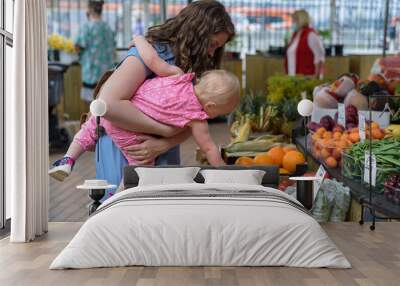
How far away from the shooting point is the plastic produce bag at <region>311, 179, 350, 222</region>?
5691 mm

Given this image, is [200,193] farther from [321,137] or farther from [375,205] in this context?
[321,137]

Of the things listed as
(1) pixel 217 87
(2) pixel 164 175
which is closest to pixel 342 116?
(1) pixel 217 87

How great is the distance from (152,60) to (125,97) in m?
0.26

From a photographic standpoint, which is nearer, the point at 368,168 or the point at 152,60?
the point at 152,60

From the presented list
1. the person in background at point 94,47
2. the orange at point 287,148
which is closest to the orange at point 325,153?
the orange at point 287,148

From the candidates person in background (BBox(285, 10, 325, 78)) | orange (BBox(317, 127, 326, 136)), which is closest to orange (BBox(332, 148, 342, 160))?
orange (BBox(317, 127, 326, 136))

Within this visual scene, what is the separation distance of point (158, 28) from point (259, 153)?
1.65 m

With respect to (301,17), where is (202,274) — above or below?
below

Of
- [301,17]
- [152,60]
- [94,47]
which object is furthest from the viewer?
[94,47]

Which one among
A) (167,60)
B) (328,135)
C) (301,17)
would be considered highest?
(301,17)

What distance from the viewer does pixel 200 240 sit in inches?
171

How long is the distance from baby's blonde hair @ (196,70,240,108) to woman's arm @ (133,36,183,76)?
162mm

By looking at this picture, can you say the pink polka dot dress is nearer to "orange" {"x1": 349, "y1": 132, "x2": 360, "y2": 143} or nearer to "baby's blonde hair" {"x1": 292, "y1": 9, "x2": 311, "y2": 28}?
"orange" {"x1": 349, "y1": 132, "x2": 360, "y2": 143}

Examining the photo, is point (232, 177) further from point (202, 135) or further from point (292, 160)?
point (292, 160)
